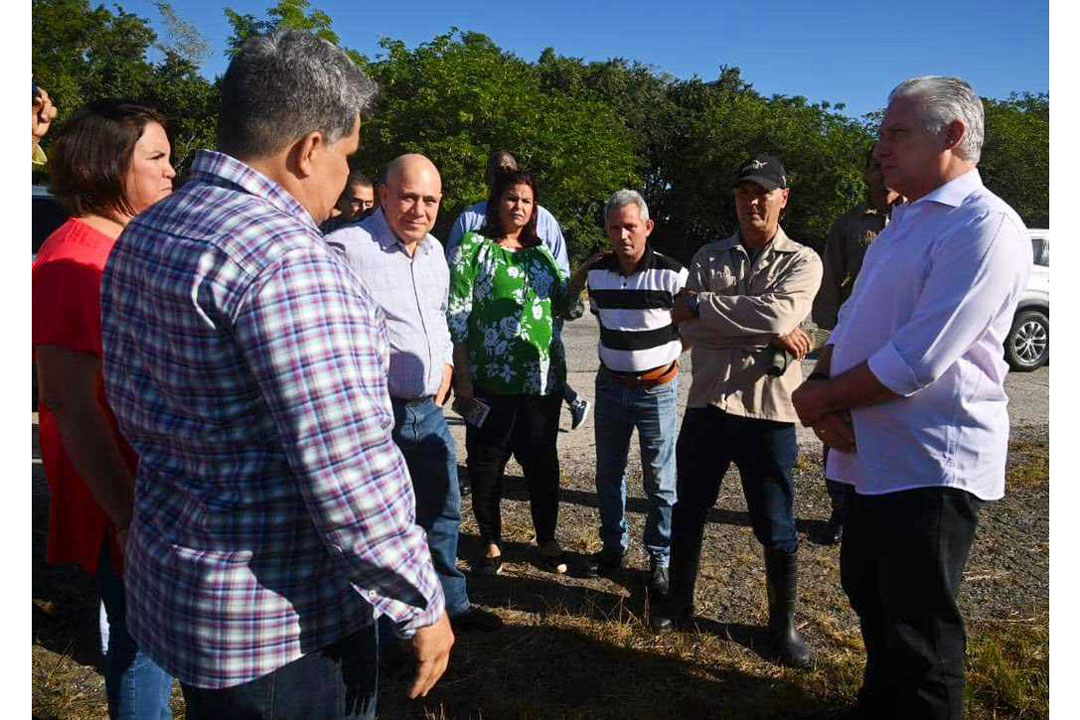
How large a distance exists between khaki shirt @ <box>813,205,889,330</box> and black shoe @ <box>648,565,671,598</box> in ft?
5.79

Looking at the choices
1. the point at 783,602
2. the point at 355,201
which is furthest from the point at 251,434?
the point at 355,201

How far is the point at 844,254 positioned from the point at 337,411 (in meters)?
3.99

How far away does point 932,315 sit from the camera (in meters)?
2.18

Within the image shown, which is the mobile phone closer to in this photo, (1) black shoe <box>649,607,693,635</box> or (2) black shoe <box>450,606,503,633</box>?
(2) black shoe <box>450,606,503,633</box>

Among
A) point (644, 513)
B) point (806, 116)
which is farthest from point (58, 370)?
point (806, 116)

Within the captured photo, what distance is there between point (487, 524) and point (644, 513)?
1.19 metres

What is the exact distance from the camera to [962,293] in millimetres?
2158

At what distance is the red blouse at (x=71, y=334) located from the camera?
2066 mm

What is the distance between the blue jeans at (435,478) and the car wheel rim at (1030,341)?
950 cm

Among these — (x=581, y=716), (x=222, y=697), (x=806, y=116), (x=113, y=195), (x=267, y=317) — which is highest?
(x=806, y=116)

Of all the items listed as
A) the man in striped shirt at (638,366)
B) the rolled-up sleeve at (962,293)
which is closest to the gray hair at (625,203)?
the man in striped shirt at (638,366)

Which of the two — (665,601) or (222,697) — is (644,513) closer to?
(665,601)

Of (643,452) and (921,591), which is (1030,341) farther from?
(921,591)

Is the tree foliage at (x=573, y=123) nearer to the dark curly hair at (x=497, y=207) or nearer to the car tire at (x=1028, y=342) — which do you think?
the car tire at (x=1028, y=342)
